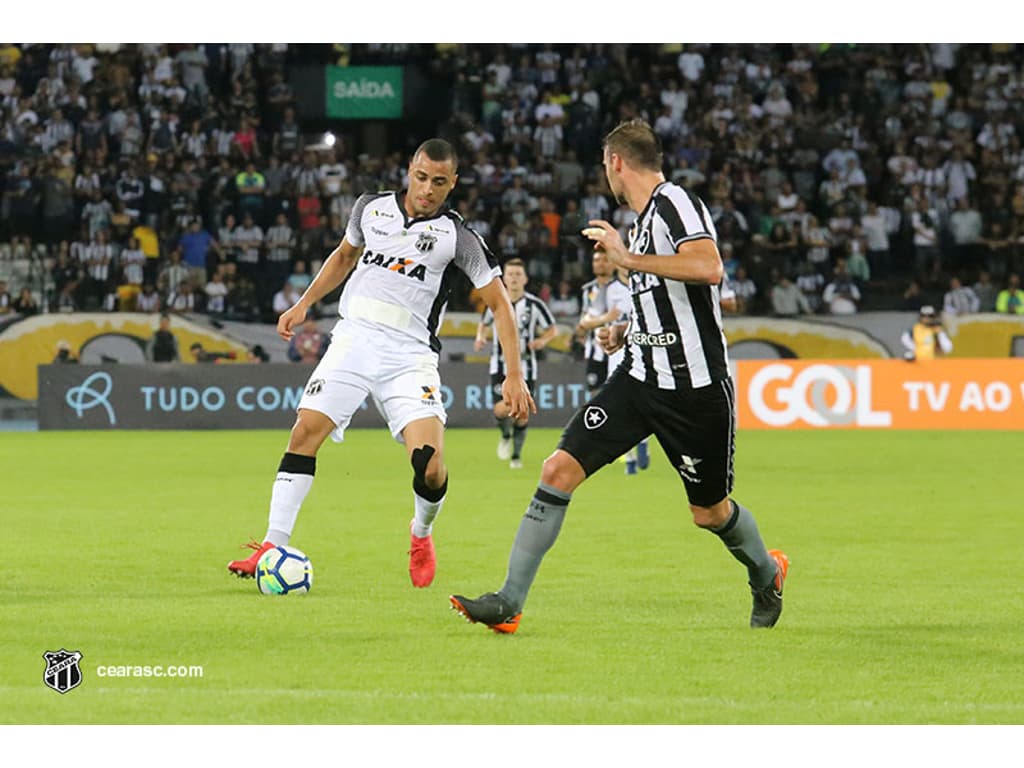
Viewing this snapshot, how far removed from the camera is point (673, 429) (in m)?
7.73

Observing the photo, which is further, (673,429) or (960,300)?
(960,300)

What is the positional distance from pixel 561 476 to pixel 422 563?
2.06m

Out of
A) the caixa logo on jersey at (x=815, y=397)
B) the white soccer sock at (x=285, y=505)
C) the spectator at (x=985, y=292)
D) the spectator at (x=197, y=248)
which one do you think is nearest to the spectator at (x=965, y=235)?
the spectator at (x=985, y=292)

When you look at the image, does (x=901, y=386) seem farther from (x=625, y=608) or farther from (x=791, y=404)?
(x=625, y=608)

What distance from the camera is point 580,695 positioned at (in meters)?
6.25

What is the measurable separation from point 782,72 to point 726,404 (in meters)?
26.0

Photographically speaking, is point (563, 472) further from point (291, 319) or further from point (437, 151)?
point (291, 319)

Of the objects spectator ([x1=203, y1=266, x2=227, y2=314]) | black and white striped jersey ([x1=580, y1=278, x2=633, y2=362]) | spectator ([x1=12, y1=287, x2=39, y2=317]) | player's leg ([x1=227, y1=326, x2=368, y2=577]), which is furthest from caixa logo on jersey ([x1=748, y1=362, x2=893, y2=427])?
player's leg ([x1=227, y1=326, x2=368, y2=577])

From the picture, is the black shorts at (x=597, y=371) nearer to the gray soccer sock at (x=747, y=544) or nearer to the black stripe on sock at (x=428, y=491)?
the black stripe on sock at (x=428, y=491)

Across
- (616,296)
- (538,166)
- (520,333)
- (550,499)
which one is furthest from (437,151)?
(538,166)

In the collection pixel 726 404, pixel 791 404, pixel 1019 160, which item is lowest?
pixel 791 404

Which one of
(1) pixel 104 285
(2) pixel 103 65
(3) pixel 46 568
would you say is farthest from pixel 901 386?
(3) pixel 46 568

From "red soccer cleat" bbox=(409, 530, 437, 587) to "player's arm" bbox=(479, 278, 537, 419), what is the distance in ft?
3.18

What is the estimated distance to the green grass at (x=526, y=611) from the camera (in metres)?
6.12
